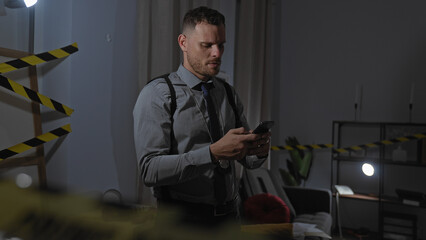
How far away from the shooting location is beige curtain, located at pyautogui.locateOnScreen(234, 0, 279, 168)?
4156 millimetres

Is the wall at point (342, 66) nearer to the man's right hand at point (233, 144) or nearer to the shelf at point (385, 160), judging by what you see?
the shelf at point (385, 160)

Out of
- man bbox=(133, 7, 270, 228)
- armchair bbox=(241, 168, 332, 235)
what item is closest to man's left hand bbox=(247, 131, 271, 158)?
man bbox=(133, 7, 270, 228)

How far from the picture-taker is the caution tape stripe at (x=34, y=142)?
1.79m

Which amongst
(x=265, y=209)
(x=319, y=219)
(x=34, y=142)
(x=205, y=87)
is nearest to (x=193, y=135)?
(x=205, y=87)

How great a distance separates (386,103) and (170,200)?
4.07m

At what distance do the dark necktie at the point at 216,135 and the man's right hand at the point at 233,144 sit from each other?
24 centimetres

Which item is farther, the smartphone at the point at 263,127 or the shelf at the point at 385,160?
the shelf at the point at 385,160

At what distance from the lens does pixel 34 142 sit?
6.27 feet

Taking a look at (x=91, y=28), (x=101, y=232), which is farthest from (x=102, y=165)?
(x=101, y=232)

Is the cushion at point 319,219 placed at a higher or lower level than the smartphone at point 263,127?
lower

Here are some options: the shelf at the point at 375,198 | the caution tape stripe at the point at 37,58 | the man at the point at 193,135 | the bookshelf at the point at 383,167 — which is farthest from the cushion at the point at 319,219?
the caution tape stripe at the point at 37,58

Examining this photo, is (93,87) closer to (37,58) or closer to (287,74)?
(37,58)

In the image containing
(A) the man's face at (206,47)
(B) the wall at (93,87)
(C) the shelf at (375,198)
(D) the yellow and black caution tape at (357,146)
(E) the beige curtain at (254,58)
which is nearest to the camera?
(A) the man's face at (206,47)

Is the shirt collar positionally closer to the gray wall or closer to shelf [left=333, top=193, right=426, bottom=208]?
the gray wall
